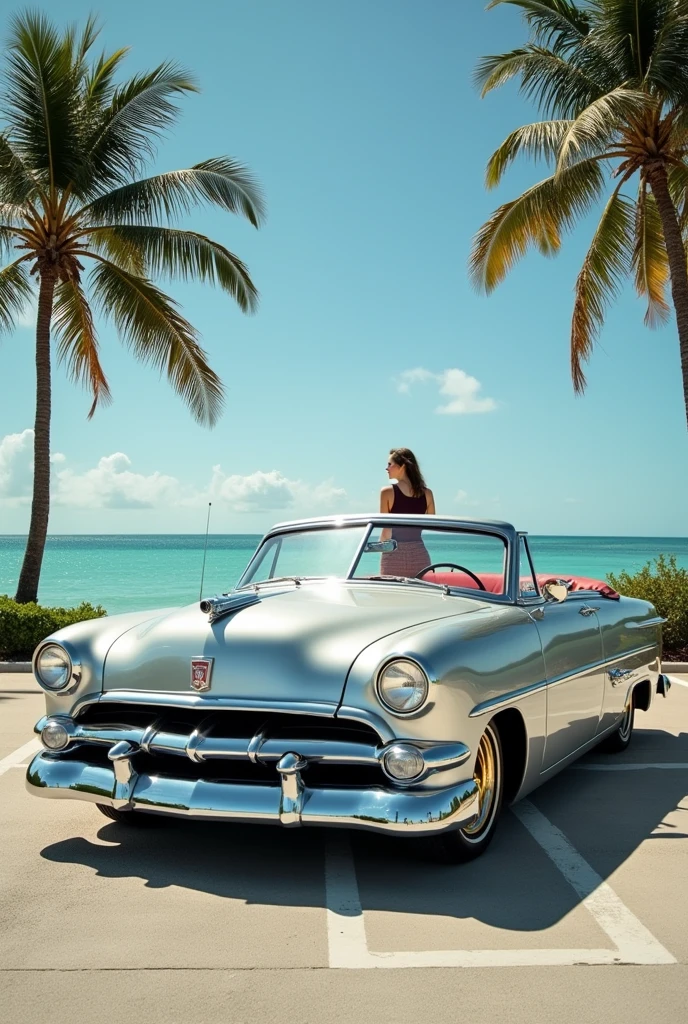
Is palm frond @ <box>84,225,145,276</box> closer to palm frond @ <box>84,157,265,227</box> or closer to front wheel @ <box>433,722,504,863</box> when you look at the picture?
palm frond @ <box>84,157,265,227</box>

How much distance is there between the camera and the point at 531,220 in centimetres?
1348

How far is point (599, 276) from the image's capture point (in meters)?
14.1

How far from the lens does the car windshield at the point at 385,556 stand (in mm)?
5141

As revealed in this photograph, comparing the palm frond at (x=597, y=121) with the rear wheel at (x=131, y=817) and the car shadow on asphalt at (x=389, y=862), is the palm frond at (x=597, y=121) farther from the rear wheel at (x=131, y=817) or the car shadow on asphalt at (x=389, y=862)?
the rear wheel at (x=131, y=817)

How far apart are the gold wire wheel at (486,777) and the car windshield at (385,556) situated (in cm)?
105

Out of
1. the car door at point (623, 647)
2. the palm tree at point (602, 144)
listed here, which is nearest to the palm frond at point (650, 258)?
the palm tree at point (602, 144)

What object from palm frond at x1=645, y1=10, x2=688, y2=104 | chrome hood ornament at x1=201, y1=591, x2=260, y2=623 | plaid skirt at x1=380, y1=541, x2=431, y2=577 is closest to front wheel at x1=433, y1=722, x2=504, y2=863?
chrome hood ornament at x1=201, y1=591, x2=260, y2=623

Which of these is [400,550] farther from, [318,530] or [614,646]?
[614,646]

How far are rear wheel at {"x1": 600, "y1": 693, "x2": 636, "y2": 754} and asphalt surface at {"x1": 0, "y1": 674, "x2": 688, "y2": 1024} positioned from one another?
1.30 meters

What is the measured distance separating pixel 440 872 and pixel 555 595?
1.58 metres

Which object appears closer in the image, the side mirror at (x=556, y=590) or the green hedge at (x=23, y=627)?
the side mirror at (x=556, y=590)

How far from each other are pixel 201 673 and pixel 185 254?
10816 millimetres

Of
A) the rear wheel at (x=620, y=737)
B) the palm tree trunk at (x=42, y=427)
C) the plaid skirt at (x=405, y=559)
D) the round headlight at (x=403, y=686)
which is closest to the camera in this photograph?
the round headlight at (x=403, y=686)

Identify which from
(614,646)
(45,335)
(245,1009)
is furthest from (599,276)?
(245,1009)
